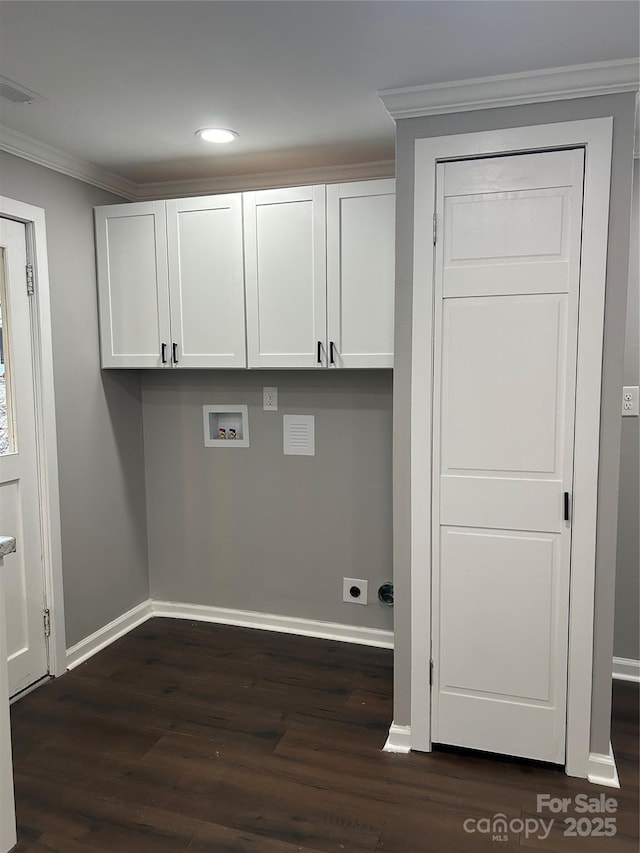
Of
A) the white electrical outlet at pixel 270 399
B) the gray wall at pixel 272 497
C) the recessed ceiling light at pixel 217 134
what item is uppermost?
the recessed ceiling light at pixel 217 134

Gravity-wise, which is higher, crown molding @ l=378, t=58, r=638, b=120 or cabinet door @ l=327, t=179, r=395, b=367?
crown molding @ l=378, t=58, r=638, b=120

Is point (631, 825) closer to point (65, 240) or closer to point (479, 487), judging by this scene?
point (479, 487)

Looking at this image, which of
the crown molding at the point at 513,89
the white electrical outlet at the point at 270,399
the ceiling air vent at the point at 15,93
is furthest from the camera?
the white electrical outlet at the point at 270,399

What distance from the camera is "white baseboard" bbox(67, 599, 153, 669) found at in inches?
125

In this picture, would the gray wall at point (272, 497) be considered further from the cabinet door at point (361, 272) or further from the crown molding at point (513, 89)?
the crown molding at point (513, 89)

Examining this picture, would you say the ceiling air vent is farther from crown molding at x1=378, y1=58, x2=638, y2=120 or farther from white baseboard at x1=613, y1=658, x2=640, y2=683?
white baseboard at x1=613, y1=658, x2=640, y2=683

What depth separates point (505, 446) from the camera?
227 cm

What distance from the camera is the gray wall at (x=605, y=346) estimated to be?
2.08 m

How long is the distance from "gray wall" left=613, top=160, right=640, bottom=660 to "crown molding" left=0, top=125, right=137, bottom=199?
2.54 m

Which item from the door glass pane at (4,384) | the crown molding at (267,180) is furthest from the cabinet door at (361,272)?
the door glass pane at (4,384)

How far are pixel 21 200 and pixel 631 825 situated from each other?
10.9 ft

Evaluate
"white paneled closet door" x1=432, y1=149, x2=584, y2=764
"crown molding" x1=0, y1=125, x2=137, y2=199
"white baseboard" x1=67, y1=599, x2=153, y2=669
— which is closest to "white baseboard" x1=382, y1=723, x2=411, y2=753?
"white paneled closet door" x1=432, y1=149, x2=584, y2=764

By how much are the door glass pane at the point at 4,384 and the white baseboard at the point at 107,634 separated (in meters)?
1.10

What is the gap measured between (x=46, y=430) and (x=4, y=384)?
11.1 inches
